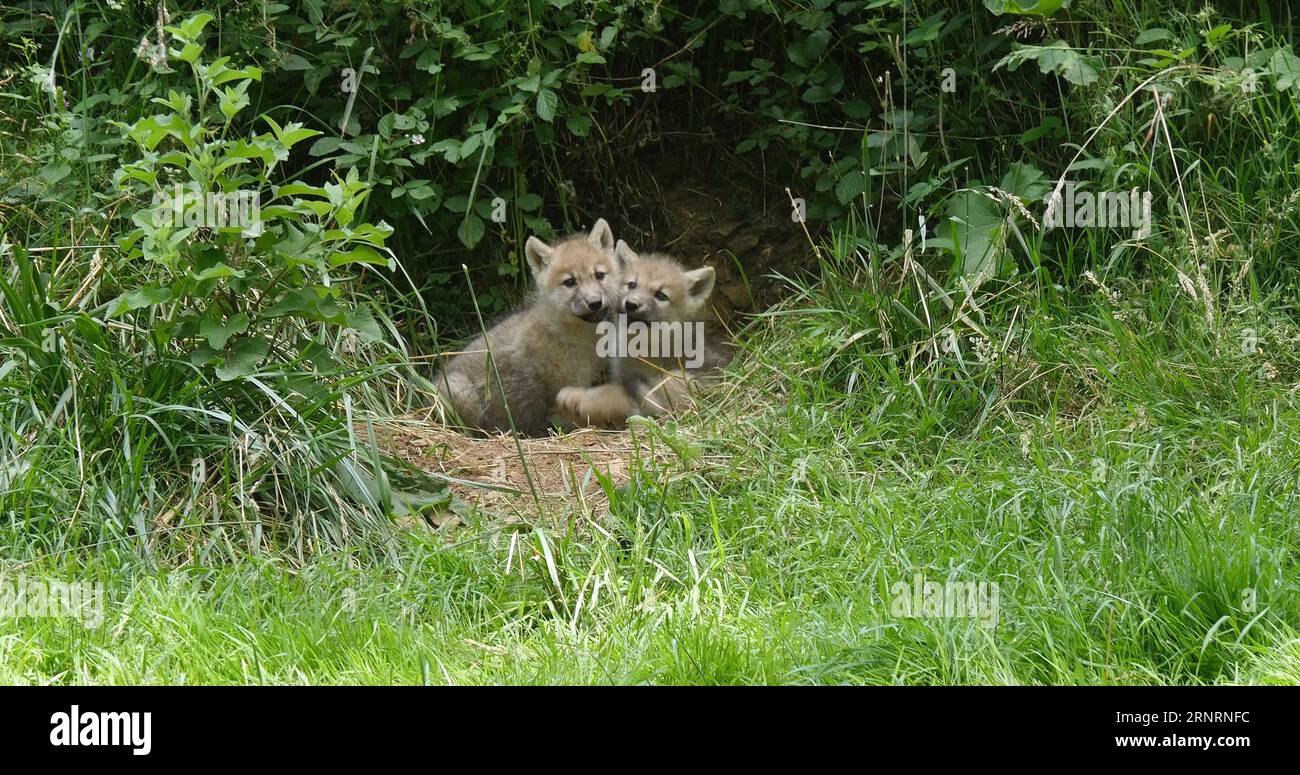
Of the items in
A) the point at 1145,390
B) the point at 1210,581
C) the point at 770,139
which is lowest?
the point at 1210,581

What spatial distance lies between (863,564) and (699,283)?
9.53 ft

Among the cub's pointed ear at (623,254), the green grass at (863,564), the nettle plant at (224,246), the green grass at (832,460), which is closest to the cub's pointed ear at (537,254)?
the cub's pointed ear at (623,254)

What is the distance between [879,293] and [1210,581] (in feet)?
7.41

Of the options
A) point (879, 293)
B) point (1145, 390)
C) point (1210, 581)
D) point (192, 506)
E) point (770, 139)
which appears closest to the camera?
point (1210, 581)

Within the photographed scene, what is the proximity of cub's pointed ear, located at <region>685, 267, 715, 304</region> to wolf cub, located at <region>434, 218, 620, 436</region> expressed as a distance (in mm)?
381

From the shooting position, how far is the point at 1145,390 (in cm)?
460

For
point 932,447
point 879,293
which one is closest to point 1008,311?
point 879,293

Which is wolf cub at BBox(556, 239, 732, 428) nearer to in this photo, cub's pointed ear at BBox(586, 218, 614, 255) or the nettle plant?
cub's pointed ear at BBox(586, 218, 614, 255)

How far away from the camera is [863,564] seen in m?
3.78

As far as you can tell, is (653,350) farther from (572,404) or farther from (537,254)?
(537,254)

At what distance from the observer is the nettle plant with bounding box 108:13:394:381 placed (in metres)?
4.21

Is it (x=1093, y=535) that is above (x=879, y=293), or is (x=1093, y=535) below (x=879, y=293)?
below

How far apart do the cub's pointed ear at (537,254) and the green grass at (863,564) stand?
1.51 metres

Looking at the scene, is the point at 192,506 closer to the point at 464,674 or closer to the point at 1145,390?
the point at 464,674
